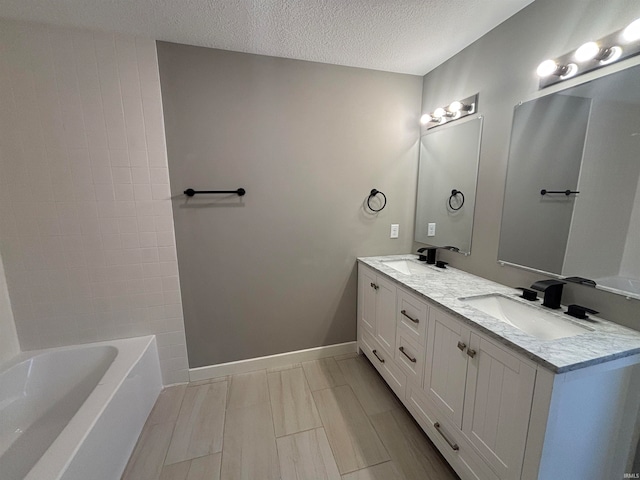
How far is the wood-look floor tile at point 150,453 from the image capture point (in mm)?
1312

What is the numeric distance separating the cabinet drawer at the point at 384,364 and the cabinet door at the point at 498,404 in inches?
20.6

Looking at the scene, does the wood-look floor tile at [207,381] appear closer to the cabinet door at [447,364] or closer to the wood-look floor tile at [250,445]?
the wood-look floor tile at [250,445]

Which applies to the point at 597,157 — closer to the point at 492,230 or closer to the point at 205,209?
the point at 492,230

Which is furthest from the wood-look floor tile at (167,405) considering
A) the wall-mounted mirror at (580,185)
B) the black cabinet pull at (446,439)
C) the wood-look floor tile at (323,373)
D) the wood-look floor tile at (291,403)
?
the wall-mounted mirror at (580,185)

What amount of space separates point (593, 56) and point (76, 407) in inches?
131

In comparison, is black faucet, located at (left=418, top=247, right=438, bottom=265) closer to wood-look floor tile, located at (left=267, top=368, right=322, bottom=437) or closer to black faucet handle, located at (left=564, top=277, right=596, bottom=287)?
black faucet handle, located at (left=564, top=277, right=596, bottom=287)

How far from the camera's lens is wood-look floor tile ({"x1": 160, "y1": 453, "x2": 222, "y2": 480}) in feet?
4.26

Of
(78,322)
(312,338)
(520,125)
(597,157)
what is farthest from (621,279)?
(78,322)

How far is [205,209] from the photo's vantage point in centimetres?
183

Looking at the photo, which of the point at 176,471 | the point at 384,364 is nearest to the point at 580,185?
the point at 384,364

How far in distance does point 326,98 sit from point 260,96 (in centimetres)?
50

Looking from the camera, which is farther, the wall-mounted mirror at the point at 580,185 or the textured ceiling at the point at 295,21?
the textured ceiling at the point at 295,21

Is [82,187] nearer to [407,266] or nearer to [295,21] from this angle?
[295,21]

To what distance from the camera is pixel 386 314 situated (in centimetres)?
179
